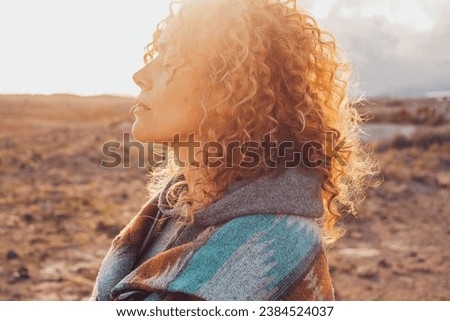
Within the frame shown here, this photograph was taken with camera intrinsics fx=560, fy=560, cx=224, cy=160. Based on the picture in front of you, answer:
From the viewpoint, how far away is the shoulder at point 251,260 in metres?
1.11

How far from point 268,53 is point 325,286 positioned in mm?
554

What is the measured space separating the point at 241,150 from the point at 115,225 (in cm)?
555

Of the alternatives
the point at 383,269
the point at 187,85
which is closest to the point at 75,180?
the point at 383,269

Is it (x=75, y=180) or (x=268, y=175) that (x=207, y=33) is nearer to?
(x=268, y=175)

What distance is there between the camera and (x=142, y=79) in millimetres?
1351

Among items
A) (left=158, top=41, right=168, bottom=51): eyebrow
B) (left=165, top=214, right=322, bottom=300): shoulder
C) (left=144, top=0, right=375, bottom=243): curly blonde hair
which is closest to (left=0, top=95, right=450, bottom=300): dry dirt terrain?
(left=144, top=0, right=375, bottom=243): curly blonde hair

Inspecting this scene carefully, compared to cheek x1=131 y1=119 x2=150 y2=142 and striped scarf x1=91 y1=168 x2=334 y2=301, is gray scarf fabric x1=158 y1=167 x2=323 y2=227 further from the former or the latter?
cheek x1=131 y1=119 x2=150 y2=142

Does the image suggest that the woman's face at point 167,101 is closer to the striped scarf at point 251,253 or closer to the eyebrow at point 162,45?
the eyebrow at point 162,45

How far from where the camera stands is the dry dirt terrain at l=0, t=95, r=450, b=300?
4.93 metres

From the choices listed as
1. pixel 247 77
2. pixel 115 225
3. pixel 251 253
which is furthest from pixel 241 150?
pixel 115 225

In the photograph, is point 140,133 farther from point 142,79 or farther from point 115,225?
point 115,225

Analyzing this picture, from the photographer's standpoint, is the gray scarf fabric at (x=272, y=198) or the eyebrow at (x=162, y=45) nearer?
the gray scarf fabric at (x=272, y=198)

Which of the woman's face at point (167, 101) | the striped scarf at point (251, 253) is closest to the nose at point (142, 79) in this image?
the woman's face at point (167, 101)

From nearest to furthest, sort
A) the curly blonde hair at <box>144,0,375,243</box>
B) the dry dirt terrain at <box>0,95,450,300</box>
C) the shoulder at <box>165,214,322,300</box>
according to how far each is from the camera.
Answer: the shoulder at <box>165,214,322,300</box> → the curly blonde hair at <box>144,0,375,243</box> → the dry dirt terrain at <box>0,95,450,300</box>
